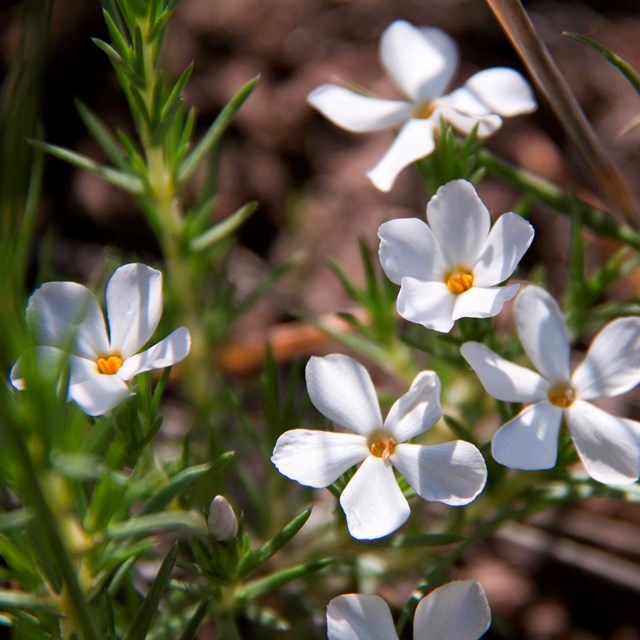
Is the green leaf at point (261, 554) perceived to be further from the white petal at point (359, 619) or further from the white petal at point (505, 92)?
the white petal at point (505, 92)

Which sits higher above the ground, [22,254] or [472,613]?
[22,254]

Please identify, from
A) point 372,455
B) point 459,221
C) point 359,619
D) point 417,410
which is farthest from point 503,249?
point 359,619

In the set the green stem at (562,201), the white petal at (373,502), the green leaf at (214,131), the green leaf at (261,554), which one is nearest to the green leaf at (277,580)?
the green leaf at (261,554)

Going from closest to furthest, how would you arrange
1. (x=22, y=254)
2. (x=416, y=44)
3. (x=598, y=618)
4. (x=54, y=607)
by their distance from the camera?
(x=54, y=607) → (x=22, y=254) → (x=416, y=44) → (x=598, y=618)

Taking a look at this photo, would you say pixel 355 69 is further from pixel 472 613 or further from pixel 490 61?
pixel 472 613

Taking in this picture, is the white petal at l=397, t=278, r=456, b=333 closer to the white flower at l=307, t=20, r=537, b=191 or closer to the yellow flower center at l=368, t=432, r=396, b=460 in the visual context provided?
the yellow flower center at l=368, t=432, r=396, b=460

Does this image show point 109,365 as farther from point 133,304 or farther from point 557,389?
point 557,389

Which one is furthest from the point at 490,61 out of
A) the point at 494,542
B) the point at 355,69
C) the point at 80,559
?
the point at 80,559
